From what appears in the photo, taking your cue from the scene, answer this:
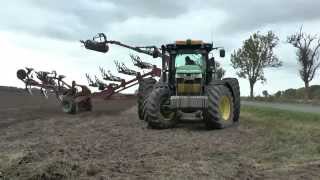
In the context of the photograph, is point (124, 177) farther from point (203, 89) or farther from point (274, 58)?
point (274, 58)

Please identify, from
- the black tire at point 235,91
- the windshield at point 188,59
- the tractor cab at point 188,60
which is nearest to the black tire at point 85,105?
the black tire at point 235,91

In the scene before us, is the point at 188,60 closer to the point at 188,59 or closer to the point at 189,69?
the point at 188,59

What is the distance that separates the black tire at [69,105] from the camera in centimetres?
2872

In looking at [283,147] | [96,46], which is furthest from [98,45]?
[283,147]

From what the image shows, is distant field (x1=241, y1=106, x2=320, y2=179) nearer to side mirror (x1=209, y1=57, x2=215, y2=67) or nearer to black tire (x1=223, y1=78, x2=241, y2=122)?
black tire (x1=223, y1=78, x2=241, y2=122)

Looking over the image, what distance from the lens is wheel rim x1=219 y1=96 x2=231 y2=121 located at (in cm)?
1774

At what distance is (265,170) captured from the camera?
30.4 feet

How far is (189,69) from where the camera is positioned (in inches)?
697

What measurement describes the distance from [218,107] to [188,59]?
7.09ft

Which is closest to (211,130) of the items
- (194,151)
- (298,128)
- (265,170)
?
(298,128)

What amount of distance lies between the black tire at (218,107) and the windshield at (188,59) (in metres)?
1.13

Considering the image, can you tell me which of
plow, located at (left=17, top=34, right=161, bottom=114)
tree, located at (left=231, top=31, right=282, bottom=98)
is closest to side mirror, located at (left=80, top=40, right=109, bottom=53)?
plow, located at (left=17, top=34, right=161, bottom=114)

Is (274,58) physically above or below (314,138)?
above

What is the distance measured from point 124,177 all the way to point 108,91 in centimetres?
2040
